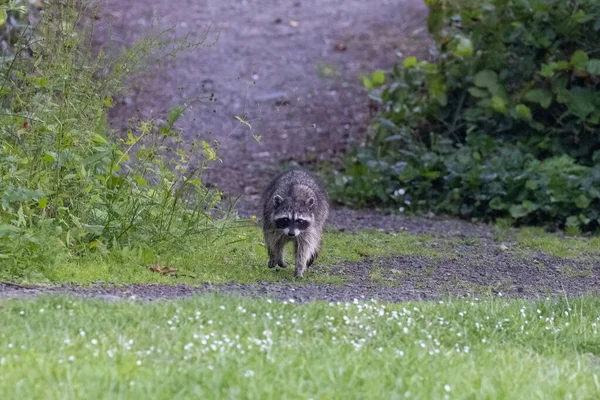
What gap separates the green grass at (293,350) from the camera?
200 inches

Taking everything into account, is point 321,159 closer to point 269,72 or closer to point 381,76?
point 381,76

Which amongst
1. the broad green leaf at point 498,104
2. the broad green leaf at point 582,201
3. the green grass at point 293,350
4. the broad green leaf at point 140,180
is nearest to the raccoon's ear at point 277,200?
the broad green leaf at point 140,180

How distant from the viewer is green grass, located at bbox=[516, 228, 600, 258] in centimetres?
1055

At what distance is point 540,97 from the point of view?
1288 centimetres

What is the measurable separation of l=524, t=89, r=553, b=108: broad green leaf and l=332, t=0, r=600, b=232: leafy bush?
12mm

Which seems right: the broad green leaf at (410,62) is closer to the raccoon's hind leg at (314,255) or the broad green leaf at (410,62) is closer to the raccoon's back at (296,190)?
the raccoon's back at (296,190)

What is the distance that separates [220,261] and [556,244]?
3886mm

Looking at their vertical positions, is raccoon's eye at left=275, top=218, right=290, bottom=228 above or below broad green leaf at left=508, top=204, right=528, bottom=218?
above

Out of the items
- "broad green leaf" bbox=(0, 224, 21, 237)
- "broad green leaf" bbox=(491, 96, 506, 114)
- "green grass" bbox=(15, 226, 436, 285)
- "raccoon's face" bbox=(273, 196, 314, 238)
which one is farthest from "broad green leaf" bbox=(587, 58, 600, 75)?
"broad green leaf" bbox=(0, 224, 21, 237)

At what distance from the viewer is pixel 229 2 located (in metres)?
24.2

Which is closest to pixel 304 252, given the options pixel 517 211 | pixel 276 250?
pixel 276 250

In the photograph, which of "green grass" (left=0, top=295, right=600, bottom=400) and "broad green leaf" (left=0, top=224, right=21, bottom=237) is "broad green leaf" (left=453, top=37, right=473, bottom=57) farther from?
"broad green leaf" (left=0, top=224, right=21, bottom=237)

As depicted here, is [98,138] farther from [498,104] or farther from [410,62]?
[410,62]

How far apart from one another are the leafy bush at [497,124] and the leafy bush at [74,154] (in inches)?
183
